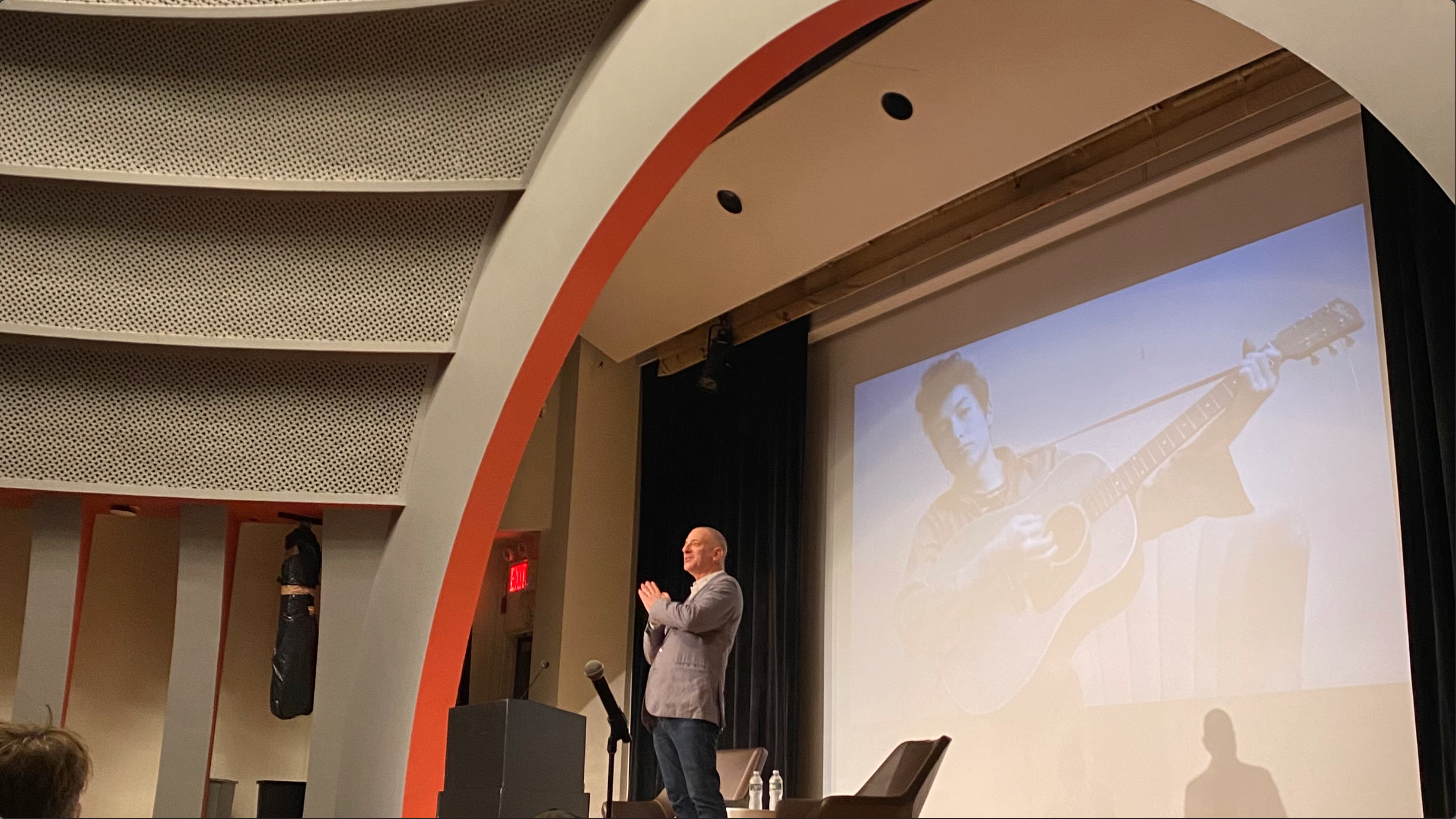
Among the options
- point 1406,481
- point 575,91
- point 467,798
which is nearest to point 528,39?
point 575,91

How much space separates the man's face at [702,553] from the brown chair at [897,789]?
0.87m

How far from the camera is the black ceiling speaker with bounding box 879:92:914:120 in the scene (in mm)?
5996

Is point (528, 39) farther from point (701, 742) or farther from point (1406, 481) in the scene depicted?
point (1406, 481)

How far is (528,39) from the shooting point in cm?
375

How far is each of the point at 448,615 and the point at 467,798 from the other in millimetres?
699

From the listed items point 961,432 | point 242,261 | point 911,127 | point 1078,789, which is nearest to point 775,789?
point 1078,789

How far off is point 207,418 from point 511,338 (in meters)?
0.95

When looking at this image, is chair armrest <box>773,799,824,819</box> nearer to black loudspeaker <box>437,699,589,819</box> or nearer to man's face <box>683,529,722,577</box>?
man's face <box>683,529,722,577</box>

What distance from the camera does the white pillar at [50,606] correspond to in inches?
147

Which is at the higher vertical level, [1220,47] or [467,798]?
[1220,47]

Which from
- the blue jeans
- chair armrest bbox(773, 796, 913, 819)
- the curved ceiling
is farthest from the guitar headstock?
the blue jeans

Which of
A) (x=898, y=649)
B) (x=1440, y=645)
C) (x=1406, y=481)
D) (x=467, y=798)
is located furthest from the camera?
(x=898, y=649)

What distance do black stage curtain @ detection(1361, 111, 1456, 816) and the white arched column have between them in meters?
2.78

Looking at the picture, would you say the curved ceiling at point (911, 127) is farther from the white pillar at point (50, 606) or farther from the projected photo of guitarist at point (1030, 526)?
the white pillar at point (50, 606)
